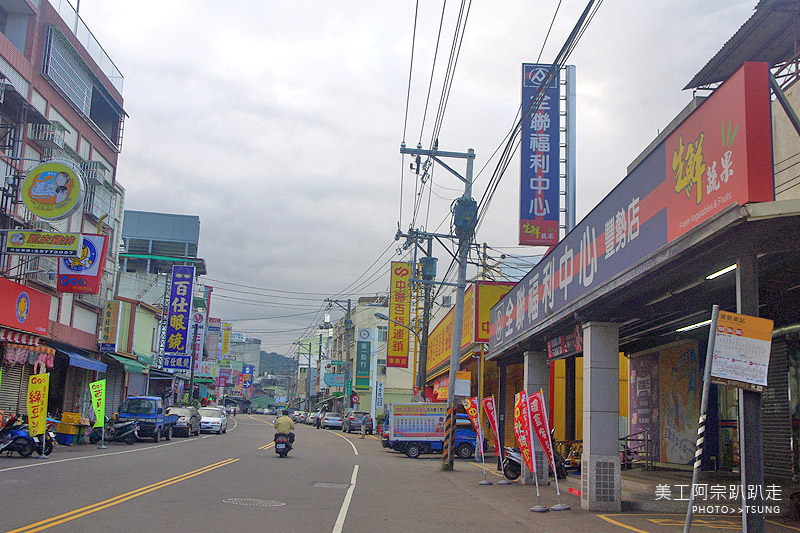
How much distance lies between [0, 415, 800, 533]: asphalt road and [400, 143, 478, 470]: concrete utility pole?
286cm

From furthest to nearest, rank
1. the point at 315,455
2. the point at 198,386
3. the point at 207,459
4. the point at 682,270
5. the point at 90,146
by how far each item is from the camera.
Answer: the point at 198,386 < the point at 90,146 < the point at 315,455 < the point at 207,459 < the point at 682,270

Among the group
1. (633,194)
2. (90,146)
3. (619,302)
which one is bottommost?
(619,302)

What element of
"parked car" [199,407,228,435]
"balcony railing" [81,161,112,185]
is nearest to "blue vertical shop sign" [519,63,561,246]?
"balcony railing" [81,161,112,185]

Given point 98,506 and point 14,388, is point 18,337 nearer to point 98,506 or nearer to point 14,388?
point 14,388

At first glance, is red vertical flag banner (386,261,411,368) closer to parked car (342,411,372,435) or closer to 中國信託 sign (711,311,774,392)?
parked car (342,411,372,435)

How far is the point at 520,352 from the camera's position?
21562 mm

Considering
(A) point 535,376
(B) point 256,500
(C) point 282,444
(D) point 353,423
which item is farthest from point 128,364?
(B) point 256,500

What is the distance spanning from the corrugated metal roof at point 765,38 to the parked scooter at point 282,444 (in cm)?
1709

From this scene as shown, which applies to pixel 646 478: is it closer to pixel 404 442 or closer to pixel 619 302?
pixel 619 302

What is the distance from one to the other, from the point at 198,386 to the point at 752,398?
7794cm

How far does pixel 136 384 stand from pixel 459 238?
29.7 metres

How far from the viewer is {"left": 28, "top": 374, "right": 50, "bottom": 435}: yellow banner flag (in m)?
19.5

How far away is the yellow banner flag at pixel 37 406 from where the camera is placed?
19.5m

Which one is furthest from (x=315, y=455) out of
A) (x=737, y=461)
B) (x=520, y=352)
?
(x=737, y=461)
